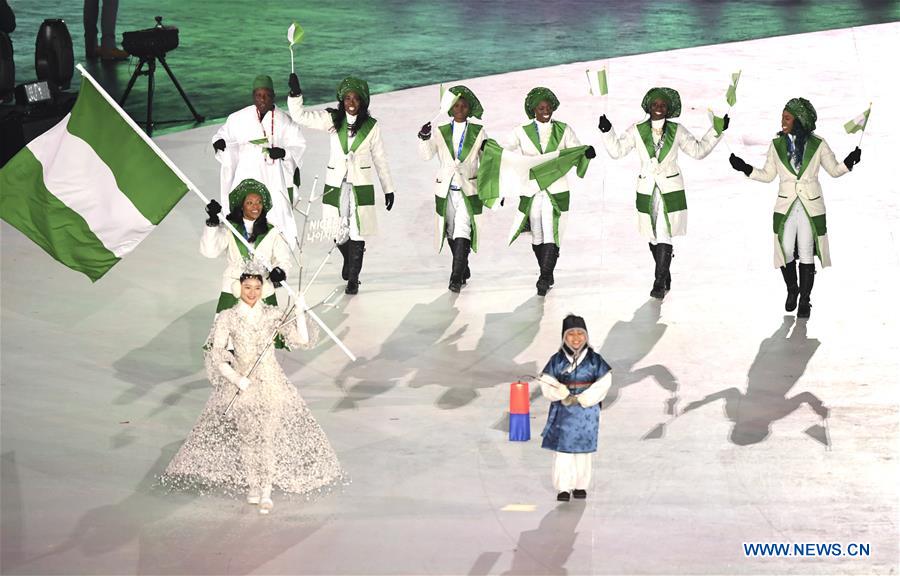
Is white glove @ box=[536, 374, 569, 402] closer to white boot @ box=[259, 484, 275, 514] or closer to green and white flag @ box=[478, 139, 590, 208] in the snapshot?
white boot @ box=[259, 484, 275, 514]

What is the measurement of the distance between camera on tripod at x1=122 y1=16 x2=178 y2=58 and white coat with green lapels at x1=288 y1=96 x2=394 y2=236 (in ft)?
16.4

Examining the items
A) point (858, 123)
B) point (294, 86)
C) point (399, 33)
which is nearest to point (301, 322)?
point (294, 86)

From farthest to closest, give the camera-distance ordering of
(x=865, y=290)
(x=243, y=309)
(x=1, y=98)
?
(x=1, y=98) < (x=865, y=290) < (x=243, y=309)

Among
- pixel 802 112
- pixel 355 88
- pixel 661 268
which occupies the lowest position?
pixel 661 268

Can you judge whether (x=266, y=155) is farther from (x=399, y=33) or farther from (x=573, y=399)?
(x=399, y=33)

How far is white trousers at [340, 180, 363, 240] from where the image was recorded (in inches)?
564

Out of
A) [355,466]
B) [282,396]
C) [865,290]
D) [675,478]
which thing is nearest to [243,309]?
[282,396]

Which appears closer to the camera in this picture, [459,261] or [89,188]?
[89,188]

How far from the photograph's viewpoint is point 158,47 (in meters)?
A: 18.9

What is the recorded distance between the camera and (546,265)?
14242 millimetres

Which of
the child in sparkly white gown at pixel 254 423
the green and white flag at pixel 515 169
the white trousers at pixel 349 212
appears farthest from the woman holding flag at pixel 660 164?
the child in sparkly white gown at pixel 254 423

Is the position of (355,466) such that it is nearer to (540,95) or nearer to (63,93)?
(540,95)

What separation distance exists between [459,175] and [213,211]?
326 cm

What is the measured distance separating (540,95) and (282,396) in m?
4.50
